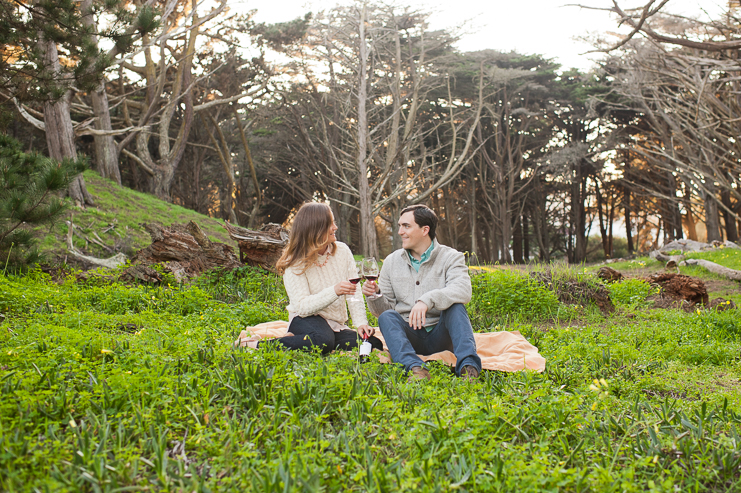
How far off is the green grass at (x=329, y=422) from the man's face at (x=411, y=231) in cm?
105

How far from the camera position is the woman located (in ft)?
13.4

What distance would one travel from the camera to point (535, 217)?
21375 mm

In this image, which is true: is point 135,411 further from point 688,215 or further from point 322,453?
point 688,215

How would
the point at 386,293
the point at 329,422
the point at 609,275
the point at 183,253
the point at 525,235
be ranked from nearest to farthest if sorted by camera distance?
the point at 329,422, the point at 386,293, the point at 183,253, the point at 609,275, the point at 525,235

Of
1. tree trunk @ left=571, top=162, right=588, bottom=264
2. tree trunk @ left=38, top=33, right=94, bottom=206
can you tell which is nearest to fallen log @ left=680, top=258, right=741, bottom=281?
tree trunk @ left=571, top=162, right=588, bottom=264

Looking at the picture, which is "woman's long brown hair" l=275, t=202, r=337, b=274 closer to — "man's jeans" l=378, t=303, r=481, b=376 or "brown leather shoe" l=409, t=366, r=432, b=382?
"man's jeans" l=378, t=303, r=481, b=376

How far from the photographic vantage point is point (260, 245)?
314 inches

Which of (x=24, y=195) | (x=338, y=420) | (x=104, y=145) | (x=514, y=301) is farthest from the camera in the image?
(x=104, y=145)

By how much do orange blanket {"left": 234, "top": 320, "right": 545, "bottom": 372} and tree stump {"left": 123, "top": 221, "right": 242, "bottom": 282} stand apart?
2.93 m

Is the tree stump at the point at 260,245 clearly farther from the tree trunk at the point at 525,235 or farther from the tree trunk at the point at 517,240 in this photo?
the tree trunk at the point at 525,235

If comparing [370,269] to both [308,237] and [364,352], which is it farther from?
[308,237]

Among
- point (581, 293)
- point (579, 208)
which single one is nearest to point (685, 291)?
point (581, 293)

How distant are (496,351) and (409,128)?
29.3 feet

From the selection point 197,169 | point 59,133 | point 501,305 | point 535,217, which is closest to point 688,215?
point 535,217
